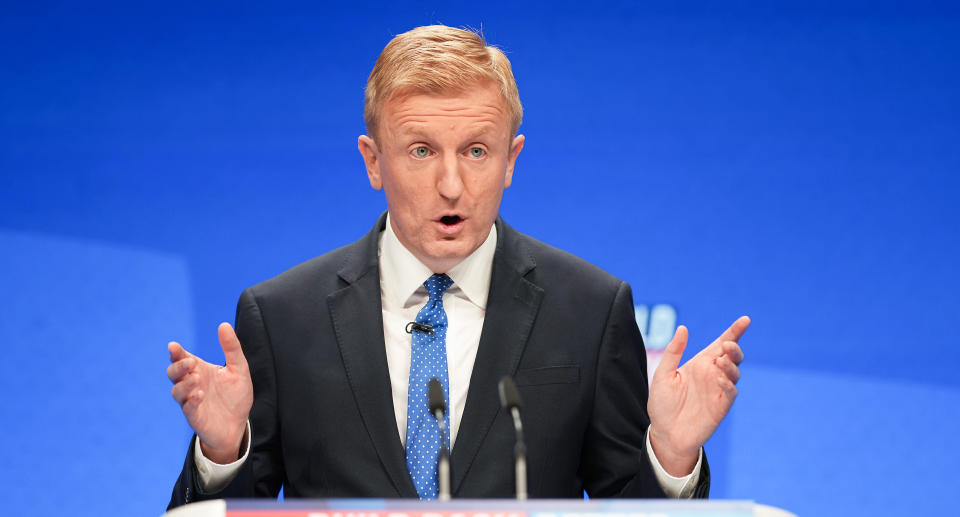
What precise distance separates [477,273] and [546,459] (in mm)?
420

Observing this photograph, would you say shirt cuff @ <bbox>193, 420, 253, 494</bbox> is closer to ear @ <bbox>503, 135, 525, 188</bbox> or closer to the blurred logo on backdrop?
ear @ <bbox>503, 135, 525, 188</bbox>

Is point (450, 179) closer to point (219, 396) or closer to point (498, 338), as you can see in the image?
point (498, 338)

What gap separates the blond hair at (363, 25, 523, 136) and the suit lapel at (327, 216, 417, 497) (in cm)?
31

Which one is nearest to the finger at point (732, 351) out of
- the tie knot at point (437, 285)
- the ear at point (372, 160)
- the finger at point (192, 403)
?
the tie knot at point (437, 285)

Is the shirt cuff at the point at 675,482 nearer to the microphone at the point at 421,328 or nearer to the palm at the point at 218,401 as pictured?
the microphone at the point at 421,328

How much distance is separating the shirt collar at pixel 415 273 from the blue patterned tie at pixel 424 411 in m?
0.11

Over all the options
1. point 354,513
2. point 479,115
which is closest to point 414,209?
point 479,115

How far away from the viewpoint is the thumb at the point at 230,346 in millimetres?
1887

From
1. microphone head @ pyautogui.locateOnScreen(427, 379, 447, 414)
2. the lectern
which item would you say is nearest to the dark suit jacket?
microphone head @ pyautogui.locateOnScreen(427, 379, 447, 414)

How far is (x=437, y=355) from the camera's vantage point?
2.20 metres

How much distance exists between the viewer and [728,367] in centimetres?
190

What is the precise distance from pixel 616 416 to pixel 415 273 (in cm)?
52

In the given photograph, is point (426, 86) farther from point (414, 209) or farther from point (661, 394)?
point (661, 394)

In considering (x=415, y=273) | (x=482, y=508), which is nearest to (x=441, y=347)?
(x=415, y=273)
